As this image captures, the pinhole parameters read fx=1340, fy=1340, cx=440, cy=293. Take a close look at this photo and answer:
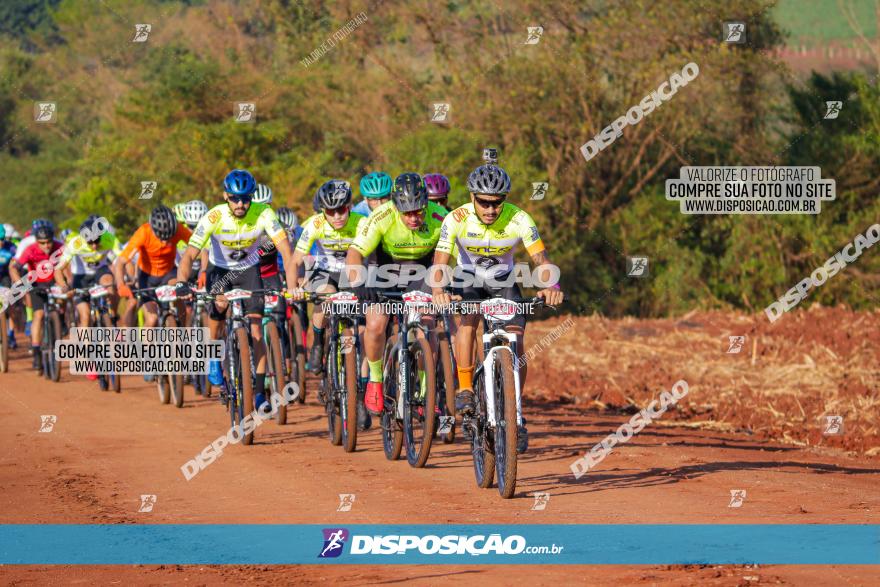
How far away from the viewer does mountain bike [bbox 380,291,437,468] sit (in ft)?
35.0

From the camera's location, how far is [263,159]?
114 ft

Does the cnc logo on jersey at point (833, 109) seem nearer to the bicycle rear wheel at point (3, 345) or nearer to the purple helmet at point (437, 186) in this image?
the purple helmet at point (437, 186)

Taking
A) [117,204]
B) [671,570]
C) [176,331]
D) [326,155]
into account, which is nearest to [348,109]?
[326,155]

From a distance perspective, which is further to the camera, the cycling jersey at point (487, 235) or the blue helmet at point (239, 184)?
the blue helmet at point (239, 184)

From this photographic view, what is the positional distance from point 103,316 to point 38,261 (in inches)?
124

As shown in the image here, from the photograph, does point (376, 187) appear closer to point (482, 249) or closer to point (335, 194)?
point (335, 194)

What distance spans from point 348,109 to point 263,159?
394 cm

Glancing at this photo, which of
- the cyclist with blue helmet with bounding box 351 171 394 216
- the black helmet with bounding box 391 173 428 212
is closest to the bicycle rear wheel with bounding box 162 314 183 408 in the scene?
the cyclist with blue helmet with bounding box 351 171 394 216

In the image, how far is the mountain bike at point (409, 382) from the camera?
10656mm

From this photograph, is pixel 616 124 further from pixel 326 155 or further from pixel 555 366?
pixel 555 366

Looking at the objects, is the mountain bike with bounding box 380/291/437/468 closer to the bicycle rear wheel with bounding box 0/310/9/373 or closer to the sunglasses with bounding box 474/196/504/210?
the sunglasses with bounding box 474/196/504/210

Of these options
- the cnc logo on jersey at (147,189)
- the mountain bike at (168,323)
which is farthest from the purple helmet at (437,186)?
the cnc logo on jersey at (147,189)

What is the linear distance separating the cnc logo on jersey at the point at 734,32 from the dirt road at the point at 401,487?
603 inches

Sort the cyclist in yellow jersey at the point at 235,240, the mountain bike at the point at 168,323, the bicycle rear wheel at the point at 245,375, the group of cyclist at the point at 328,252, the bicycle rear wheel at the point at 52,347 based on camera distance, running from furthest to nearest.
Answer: the bicycle rear wheel at the point at 52,347, the mountain bike at the point at 168,323, the cyclist in yellow jersey at the point at 235,240, the bicycle rear wheel at the point at 245,375, the group of cyclist at the point at 328,252
